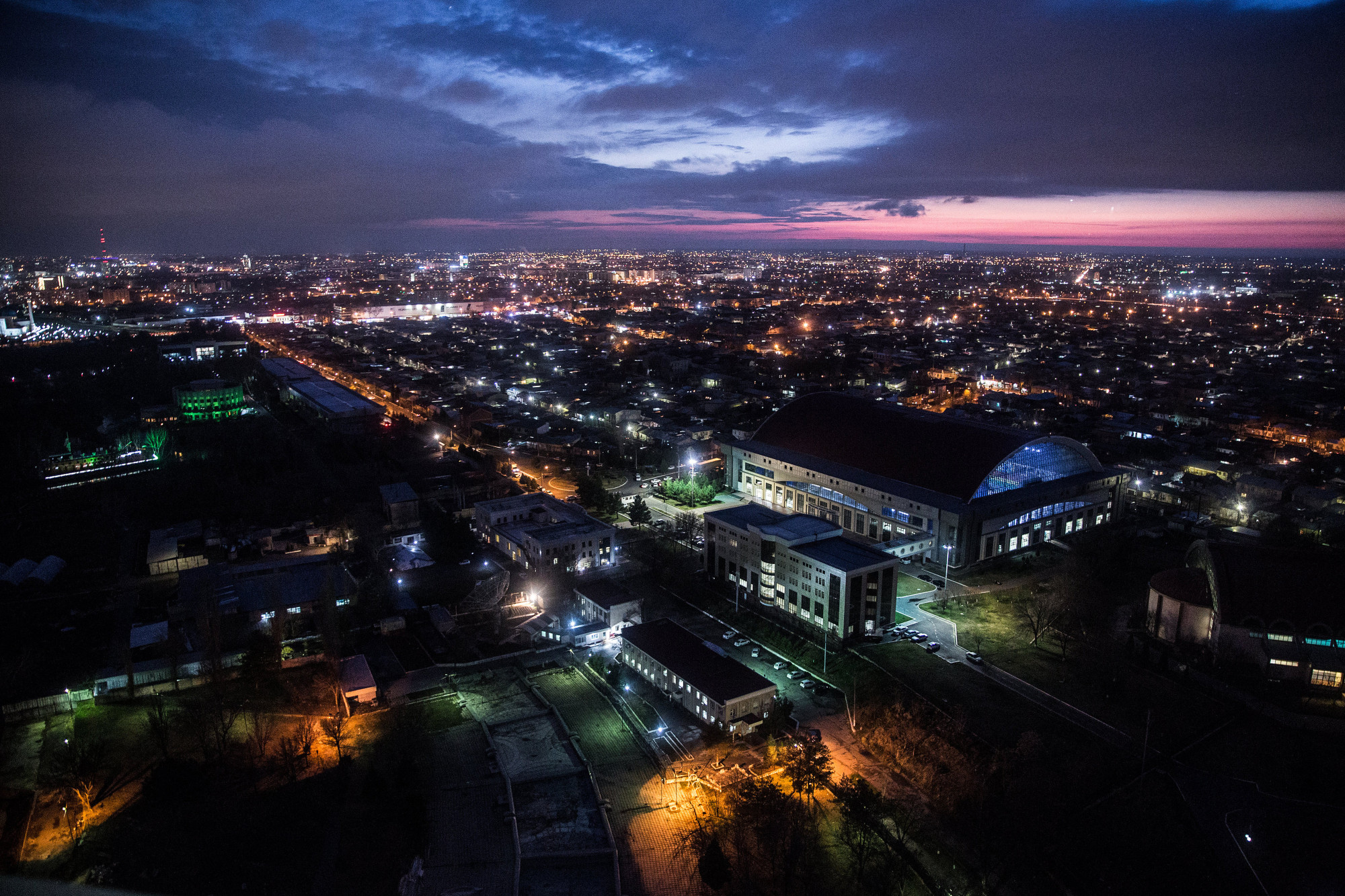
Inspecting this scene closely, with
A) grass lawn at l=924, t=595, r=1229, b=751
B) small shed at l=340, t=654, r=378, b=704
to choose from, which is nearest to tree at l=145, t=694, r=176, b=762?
small shed at l=340, t=654, r=378, b=704

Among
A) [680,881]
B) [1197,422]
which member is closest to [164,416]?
[680,881]

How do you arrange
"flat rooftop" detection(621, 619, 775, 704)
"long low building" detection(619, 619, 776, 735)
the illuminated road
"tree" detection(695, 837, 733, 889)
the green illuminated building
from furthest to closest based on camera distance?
the illuminated road
the green illuminated building
"flat rooftop" detection(621, 619, 775, 704)
"long low building" detection(619, 619, 776, 735)
"tree" detection(695, 837, 733, 889)

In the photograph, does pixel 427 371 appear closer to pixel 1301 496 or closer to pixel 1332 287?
pixel 1301 496

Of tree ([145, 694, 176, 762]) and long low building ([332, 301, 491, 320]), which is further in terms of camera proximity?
long low building ([332, 301, 491, 320])

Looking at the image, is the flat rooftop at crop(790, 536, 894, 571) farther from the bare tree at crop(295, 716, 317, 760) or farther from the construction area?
the bare tree at crop(295, 716, 317, 760)

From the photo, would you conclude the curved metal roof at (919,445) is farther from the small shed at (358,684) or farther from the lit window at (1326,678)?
the small shed at (358,684)

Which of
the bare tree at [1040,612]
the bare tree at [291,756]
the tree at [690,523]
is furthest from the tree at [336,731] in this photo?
the bare tree at [1040,612]

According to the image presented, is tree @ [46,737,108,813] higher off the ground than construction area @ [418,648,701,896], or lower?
higher

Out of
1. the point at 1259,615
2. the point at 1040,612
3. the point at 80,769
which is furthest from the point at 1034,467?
the point at 80,769
